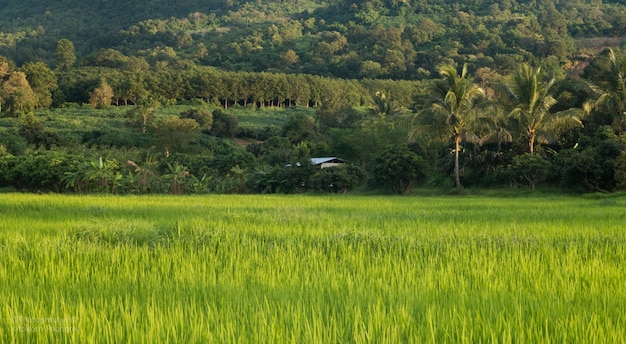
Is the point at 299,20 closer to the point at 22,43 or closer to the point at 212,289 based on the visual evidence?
the point at 22,43

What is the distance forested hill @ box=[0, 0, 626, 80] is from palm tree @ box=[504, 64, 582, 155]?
4024 centimetres

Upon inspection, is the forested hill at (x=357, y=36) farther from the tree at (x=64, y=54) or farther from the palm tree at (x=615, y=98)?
the palm tree at (x=615, y=98)

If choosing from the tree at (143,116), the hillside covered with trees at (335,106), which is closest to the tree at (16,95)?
the hillside covered with trees at (335,106)

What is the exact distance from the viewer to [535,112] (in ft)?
85.0

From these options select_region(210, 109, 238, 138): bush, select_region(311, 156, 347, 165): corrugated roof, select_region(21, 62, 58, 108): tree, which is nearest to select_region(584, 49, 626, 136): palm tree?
select_region(311, 156, 347, 165): corrugated roof

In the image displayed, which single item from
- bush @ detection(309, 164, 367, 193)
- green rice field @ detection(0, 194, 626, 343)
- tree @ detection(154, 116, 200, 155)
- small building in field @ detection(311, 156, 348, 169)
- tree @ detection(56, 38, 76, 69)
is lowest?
bush @ detection(309, 164, 367, 193)

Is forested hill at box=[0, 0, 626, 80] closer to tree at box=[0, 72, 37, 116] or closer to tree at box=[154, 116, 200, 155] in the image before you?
tree at box=[154, 116, 200, 155]

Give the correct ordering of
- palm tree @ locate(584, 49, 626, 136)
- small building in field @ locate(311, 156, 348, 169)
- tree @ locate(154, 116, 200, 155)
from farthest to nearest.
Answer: tree @ locate(154, 116, 200, 155) < small building in field @ locate(311, 156, 348, 169) < palm tree @ locate(584, 49, 626, 136)

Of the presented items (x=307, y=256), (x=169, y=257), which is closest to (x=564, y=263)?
(x=307, y=256)

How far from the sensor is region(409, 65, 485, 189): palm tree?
84.1 feet

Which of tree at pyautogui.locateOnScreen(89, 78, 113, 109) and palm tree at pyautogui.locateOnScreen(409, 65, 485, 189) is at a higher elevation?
tree at pyautogui.locateOnScreen(89, 78, 113, 109)

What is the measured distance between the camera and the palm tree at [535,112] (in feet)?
83.8

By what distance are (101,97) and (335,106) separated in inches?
1307

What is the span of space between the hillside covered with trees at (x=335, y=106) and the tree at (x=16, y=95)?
0.23m
